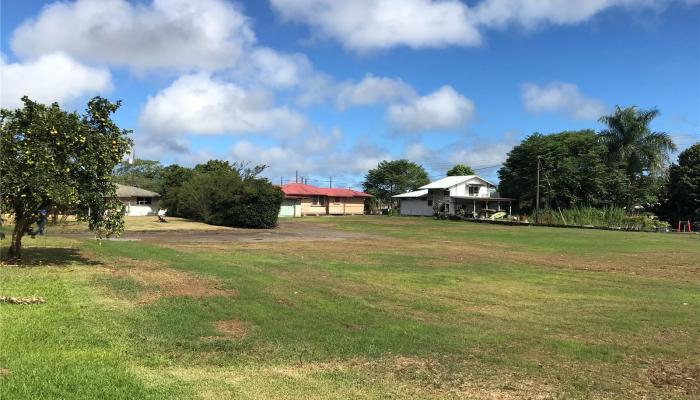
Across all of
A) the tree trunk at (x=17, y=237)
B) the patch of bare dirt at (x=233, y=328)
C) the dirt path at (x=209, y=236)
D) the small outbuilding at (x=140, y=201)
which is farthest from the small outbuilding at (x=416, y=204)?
the patch of bare dirt at (x=233, y=328)

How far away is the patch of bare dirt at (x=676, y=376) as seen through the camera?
6.24 metres

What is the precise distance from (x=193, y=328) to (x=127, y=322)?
1.03 m

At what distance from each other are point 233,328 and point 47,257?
10117 mm

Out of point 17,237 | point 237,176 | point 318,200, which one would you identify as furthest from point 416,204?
point 17,237

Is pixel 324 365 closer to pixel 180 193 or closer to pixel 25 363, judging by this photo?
pixel 25 363

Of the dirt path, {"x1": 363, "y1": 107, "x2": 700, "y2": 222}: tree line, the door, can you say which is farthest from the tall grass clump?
the door

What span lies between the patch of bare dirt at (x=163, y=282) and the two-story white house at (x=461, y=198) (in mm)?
61299

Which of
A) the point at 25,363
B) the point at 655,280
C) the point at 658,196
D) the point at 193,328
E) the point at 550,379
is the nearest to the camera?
the point at 25,363

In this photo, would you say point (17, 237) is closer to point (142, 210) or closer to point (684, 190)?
point (142, 210)

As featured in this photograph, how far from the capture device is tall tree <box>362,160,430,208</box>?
97.1 meters

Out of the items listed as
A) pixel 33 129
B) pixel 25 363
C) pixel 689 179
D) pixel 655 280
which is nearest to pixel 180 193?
pixel 33 129

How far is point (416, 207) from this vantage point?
272 ft

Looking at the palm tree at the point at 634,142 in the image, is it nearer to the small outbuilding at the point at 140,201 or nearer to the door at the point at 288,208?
Answer: the door at the point at 288,208

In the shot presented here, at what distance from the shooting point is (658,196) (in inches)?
2406
